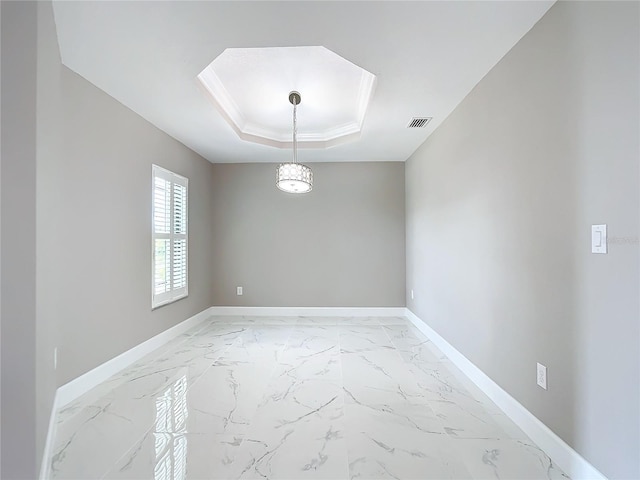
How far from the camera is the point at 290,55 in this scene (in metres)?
2.34

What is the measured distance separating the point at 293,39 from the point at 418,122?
1801 millimetres

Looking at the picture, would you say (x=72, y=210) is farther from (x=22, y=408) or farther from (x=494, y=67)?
(x=494, y=67)

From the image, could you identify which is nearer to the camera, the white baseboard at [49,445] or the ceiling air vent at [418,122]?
the white baseboard at [49,445]

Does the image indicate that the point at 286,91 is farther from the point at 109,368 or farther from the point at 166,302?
the point at 109,368

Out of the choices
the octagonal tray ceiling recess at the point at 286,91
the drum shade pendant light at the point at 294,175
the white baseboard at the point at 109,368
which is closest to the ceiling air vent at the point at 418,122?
the octagonal tray ceiling recess at the point at 286,91

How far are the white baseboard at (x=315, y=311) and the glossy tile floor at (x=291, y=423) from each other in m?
1.59

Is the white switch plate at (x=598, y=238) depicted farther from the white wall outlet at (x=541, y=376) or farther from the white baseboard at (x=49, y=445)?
the white baseboard at (x=49, y=445)

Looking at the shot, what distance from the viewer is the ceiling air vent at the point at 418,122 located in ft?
10.1

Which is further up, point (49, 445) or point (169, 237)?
point (169, 237)

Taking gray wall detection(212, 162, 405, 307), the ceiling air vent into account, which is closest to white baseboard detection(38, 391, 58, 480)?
gray wall detection(212, 162, 405, 307)

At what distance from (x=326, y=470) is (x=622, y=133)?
6.81 ft

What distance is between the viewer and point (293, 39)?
1.88 m

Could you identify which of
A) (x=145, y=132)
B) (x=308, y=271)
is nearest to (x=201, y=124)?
(x=145, y=132)

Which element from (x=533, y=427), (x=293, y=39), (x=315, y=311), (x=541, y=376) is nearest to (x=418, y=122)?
(x=293, y=39)
